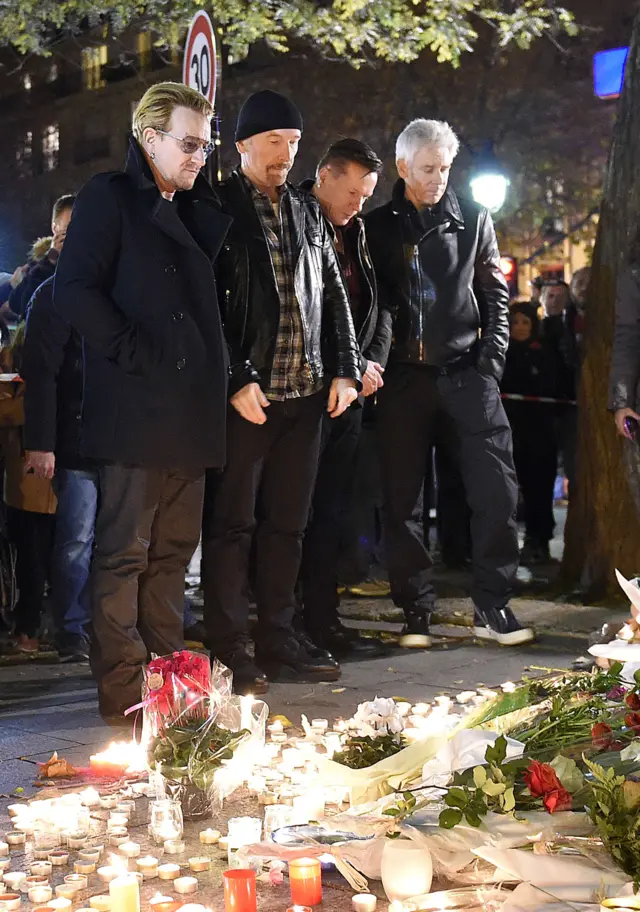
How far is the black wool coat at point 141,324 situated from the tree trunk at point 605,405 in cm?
368

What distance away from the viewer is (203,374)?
517 centimetres

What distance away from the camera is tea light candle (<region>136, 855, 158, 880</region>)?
3.39m

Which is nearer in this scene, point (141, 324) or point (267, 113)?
point (141, 324)

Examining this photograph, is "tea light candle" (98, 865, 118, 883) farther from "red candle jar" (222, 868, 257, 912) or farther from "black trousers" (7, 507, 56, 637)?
"black trousers" (7, 507, 56, 637)

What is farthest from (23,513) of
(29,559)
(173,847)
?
(173,847)

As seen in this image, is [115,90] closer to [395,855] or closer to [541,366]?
[541,366]

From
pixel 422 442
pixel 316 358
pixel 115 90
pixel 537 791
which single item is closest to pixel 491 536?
pixel 422 442

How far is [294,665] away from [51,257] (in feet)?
8.55

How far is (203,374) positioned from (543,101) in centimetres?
1878

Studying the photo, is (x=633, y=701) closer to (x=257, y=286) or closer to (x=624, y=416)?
(x=257, y=286)

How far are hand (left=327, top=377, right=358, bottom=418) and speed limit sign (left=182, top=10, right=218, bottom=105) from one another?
2.10m

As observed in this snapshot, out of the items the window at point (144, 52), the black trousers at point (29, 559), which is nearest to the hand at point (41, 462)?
the black trousers at point (29, 559)

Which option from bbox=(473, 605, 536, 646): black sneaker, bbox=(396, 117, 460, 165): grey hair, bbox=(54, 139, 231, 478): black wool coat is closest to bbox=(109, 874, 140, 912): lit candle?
bbox=(54, 139, 231, 478): black wool coat

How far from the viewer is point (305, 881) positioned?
312cm
